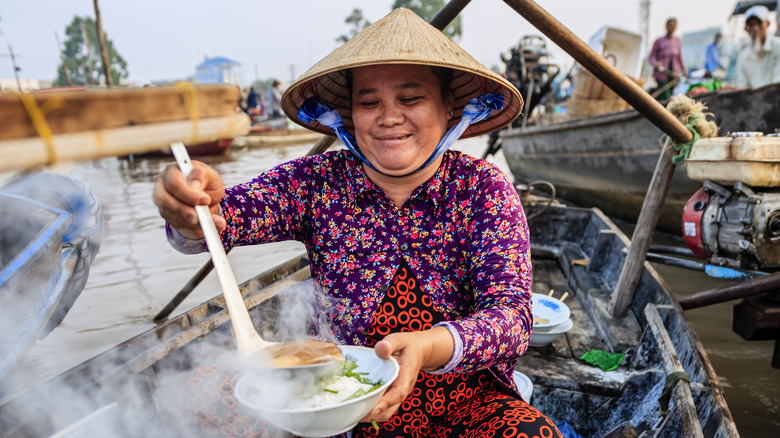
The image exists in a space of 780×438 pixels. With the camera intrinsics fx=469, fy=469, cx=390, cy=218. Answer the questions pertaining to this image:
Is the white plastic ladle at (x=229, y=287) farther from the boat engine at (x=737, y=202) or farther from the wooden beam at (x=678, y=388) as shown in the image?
the boat engine at (x=737, y=202)

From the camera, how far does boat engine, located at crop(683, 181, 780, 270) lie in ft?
7.30

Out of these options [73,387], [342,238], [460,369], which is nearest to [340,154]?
[342,238]

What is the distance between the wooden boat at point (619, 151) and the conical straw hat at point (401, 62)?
4476 mm

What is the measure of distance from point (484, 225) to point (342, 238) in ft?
1.60

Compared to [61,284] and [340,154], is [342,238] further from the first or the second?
[61,284]

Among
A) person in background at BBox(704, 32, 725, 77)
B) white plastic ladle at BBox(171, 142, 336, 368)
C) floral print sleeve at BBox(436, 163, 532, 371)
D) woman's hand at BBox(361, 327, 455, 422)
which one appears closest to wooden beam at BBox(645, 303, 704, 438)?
floral print sleeve at BBox(436, 163, 532, 371)

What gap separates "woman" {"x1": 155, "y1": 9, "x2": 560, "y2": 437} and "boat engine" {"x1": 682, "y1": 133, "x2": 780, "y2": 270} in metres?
1.27

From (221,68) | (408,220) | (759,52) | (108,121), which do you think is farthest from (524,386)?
(221,68)

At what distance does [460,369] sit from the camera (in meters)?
1.25

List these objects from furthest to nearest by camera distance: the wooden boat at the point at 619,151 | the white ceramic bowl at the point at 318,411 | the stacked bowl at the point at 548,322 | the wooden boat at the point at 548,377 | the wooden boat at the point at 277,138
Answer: the wooden boat at the point at 277,138 → the wooden boat at the point at 619,151 → the stacked bowl at the point at 548,322 → the wooden boat at the point at 548,377 → the white ceramic bowl at the point at 318,411

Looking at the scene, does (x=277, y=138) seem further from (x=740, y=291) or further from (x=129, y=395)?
(x=740, y=291)

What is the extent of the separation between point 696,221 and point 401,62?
2.08 m

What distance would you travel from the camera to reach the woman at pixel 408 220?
4.69ft

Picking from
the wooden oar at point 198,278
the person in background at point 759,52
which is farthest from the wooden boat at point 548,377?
the person in background at point 759,52
